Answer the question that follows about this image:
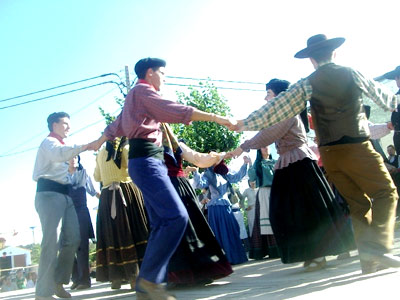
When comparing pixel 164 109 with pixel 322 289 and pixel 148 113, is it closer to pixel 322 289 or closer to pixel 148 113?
pixel 148 113

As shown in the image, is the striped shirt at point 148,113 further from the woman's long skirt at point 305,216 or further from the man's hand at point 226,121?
the woman's long skirt at point 305,216

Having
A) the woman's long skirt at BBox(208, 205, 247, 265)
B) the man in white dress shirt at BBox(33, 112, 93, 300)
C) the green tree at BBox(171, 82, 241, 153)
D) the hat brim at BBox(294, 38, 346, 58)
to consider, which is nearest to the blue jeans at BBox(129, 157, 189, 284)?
the man in white dress shirt at BBox(33, 112, 93, 300)

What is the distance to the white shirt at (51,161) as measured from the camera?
4418 millimetres

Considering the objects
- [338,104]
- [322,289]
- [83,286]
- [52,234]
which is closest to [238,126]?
[338,104]

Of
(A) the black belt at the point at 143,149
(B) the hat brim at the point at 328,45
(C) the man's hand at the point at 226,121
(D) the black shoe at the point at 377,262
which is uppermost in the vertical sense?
(B) the hat brim at the point at 328,45

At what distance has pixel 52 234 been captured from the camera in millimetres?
4398

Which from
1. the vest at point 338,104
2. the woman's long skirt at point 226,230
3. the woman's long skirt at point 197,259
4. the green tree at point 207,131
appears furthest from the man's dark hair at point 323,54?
the green tree at point 207,131

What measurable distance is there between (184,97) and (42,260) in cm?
1808

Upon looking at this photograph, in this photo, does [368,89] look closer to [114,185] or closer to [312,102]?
[312,102]

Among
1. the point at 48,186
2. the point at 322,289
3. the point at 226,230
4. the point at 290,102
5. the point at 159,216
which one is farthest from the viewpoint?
the point at 226,230

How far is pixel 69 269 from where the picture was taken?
193 inches

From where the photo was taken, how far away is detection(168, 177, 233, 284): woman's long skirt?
13.9 ft

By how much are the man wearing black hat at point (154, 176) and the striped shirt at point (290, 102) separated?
0.78 ft

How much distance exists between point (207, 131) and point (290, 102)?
56.8 ft
